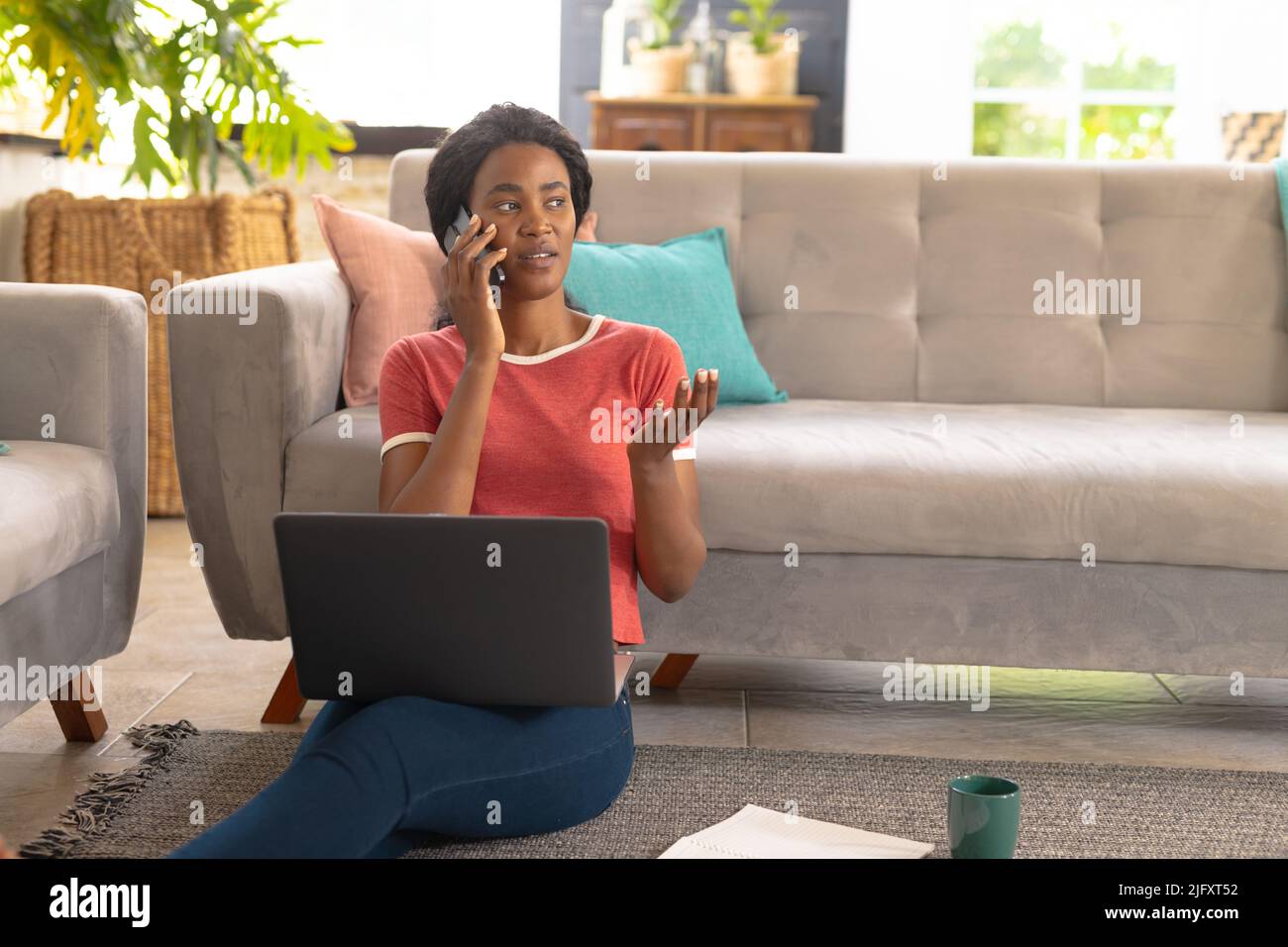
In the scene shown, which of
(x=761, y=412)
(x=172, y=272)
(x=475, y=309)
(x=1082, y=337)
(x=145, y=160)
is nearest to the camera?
(x=145, y=160)

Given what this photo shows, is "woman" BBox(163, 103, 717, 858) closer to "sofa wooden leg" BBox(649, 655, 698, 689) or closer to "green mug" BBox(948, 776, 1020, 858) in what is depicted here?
"green mug" BBox(948, 776, 1020, 858)

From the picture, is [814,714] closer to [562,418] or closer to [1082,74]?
[562,418]

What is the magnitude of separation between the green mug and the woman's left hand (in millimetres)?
450

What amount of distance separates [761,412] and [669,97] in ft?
10.4

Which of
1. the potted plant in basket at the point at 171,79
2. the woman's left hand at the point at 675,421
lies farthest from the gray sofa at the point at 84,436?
the potted plant in basket at the point at 171,79

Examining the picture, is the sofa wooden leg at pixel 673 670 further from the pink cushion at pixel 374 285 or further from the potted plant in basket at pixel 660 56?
the potted plant in basket at pixel 660 56

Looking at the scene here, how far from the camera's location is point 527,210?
5.36 ft

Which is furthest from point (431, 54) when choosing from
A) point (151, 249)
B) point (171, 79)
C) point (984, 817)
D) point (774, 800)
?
point (171, 79)

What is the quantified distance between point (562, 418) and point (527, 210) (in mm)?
245

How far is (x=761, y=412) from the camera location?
2.39m

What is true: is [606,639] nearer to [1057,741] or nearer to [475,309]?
[475,309]

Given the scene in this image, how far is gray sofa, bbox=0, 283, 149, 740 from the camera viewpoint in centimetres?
185

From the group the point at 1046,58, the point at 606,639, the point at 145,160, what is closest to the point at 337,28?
the point at 1046,58

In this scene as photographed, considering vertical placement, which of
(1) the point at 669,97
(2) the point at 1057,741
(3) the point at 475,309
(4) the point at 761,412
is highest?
(1) the point at 669,97
